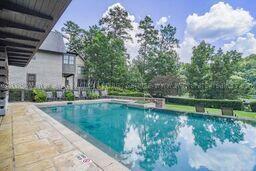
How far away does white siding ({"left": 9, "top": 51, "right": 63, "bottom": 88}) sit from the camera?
71.3 ft

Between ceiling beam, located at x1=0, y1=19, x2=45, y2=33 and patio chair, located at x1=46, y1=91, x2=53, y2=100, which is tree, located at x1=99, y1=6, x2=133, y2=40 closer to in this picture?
patio chair, located at x1=46, y1=91, x2=53, y2=100

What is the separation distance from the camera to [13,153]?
473 cm

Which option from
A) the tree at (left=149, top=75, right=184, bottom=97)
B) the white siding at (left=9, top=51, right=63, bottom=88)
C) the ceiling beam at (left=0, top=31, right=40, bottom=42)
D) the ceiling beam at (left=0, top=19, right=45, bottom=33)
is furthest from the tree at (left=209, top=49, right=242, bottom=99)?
the ceiling beam at (left=0, top=19, right=45, bottom=33)

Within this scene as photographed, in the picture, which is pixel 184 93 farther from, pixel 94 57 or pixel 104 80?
pixel 94 57

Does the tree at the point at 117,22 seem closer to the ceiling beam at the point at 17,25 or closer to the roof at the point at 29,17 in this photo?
the roof at the point at 29,17

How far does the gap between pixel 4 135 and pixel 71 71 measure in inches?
836

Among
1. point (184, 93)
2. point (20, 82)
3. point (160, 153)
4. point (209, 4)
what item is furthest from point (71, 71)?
point (160, 153)

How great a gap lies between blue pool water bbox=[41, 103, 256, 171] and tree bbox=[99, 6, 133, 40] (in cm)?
2662

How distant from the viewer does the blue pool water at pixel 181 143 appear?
6199mm

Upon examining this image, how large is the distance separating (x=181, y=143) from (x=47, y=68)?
20.3m

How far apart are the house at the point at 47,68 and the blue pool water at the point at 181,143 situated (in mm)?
14652

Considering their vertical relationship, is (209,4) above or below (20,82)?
above

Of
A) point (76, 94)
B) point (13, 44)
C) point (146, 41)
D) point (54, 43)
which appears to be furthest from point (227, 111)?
point (146, 41)

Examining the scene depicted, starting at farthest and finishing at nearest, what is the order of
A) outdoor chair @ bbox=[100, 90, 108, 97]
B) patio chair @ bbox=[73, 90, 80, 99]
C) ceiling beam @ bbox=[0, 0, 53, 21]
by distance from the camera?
1. outdoor chair @ bbox=[100, 90, 108, 97]
2. patio chair @ bbox=[73, 90, 80, 99]
3. ceiling beam @ bbox=[0, 0, 53, 21]
